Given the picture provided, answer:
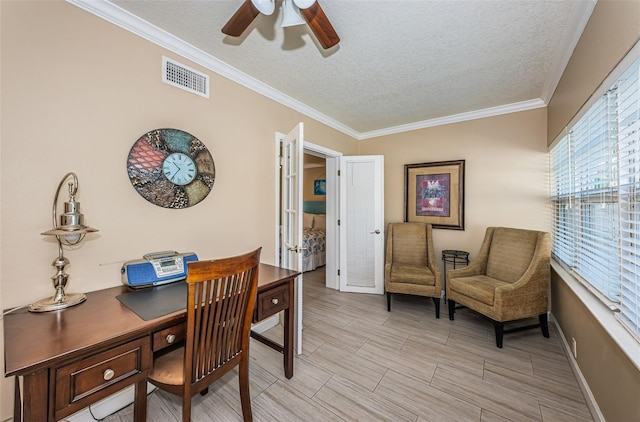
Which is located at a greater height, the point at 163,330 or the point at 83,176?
the point at 83,176

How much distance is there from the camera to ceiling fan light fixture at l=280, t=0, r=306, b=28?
138cm

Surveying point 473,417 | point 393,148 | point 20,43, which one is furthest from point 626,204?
point 20,43

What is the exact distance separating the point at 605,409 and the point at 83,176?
334 centimetres

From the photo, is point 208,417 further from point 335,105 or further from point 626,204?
point 335,105

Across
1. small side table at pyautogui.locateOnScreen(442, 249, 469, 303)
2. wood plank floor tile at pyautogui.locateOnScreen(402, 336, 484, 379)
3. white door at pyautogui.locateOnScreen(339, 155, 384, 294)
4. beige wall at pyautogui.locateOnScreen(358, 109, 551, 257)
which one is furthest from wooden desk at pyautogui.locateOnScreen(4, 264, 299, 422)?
beige wall at pyautogui.locateOnScreen(358, 109, 551, 257)

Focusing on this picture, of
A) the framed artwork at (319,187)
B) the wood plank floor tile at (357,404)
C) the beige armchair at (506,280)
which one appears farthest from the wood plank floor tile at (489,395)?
the framed artwork at (319,187)

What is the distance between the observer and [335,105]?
121 inches

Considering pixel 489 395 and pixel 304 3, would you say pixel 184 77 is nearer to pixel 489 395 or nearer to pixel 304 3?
pixel 304 3

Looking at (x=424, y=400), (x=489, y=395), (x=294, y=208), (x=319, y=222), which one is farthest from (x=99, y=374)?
(x=319, y=222)

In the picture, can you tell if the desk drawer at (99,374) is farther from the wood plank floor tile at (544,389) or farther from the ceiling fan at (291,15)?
the wood plank floor tile at (544,389)

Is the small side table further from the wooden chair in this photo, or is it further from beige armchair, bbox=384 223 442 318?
the wooden chair

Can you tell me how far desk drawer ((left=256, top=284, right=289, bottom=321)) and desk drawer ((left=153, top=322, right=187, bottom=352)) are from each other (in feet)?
1.59

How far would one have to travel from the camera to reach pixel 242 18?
1.39m

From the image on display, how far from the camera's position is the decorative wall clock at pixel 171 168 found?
1.71 metres
